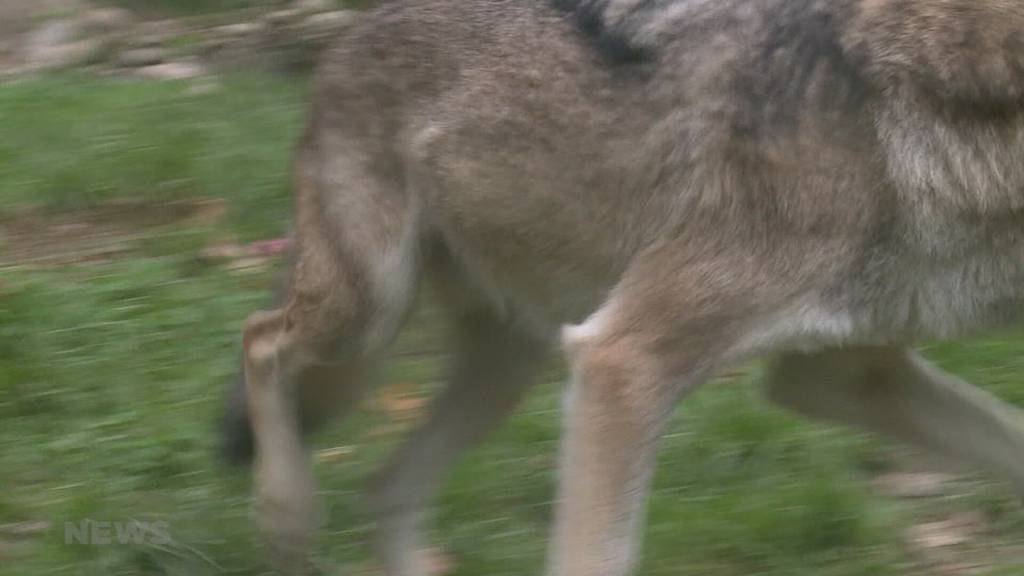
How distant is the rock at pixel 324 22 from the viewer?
743 centimetres

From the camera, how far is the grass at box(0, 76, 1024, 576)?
3.96 m

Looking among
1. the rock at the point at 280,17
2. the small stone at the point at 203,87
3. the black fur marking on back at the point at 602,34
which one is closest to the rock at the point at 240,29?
the rock at the point at 280,17

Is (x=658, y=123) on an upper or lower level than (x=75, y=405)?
upper

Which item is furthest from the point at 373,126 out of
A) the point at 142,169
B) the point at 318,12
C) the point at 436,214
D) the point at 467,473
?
the point at 318,12

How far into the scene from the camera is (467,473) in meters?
4.34

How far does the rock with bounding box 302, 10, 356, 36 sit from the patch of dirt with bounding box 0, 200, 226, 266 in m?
1.70

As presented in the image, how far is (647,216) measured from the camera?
3.44m

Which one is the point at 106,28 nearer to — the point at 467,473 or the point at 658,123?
the point at 467,473

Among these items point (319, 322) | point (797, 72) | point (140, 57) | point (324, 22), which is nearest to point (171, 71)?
point (140, 57)

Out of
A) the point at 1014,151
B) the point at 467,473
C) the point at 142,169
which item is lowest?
the point at 467,473

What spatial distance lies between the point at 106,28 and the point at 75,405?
12.1ft

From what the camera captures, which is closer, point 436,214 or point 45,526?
point 436,214

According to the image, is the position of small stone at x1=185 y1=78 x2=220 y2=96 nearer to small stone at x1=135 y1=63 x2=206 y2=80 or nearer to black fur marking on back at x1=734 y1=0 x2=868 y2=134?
small stone at x1=135 y1=63 x2=206 y2=80

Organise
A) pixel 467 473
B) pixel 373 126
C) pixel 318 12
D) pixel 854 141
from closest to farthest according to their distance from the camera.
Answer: pixel 854 141 < pixel 373 126 < pixel 467 473 < pixel 318 12
